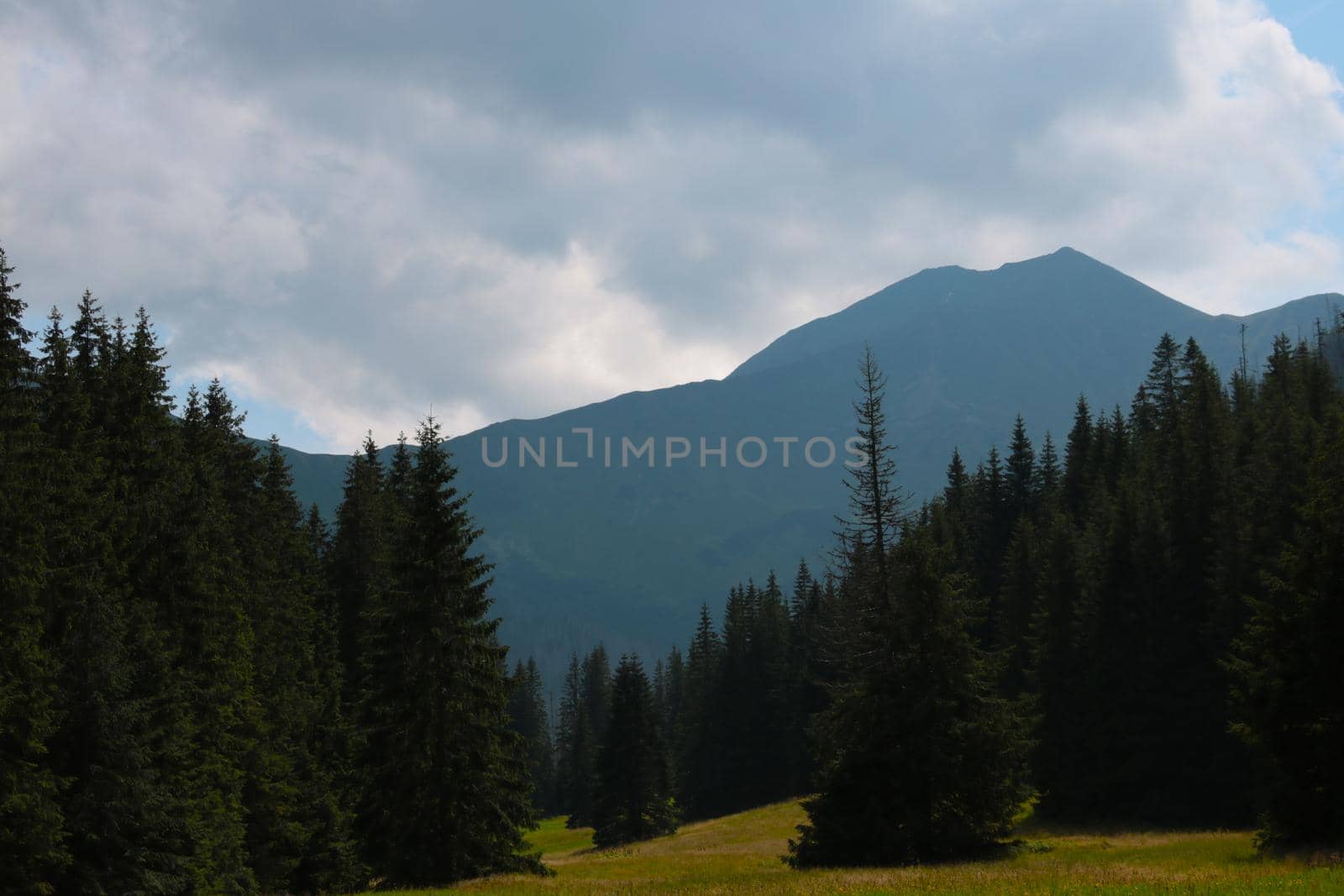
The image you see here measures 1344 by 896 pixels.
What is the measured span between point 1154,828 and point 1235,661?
17.8 metres

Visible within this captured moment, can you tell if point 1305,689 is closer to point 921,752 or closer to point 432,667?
point 921,752

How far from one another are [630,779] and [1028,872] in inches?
1802

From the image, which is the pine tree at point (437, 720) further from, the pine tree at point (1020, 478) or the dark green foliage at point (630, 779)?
the pine tree at point (1020, 478)

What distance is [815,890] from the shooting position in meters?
19.8

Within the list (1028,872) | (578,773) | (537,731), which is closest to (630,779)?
(578,773)

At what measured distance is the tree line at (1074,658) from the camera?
25828mm

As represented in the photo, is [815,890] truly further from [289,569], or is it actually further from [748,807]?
[748,807]

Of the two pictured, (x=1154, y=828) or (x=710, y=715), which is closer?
(x=1154, y=828)

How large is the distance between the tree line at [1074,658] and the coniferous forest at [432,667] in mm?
127

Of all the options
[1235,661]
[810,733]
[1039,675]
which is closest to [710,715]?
[1039,675]

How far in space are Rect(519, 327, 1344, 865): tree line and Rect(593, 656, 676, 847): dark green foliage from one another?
1.60 feet

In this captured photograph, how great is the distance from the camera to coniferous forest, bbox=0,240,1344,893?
78.1ft

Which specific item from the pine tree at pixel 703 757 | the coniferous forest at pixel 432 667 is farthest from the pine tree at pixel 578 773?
the coniferous forest at pixel 432 667

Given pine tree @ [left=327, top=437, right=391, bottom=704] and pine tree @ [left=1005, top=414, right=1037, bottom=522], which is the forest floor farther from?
pine tree @ [left=1005, top=414, right=1037, bottom=522]
